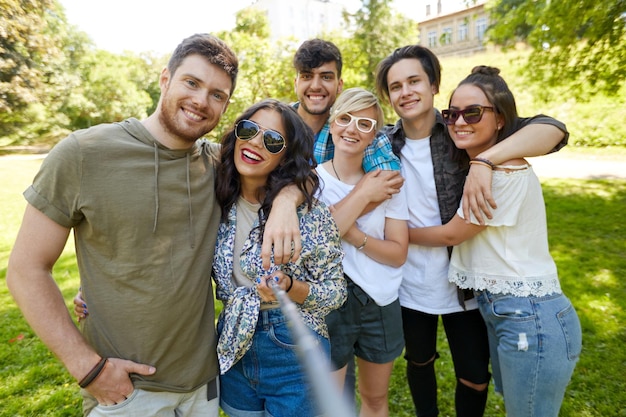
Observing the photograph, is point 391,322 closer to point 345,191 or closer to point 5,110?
point 345,191

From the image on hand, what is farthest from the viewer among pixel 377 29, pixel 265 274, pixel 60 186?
pixel 377 29

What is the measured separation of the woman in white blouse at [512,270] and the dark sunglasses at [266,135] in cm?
103

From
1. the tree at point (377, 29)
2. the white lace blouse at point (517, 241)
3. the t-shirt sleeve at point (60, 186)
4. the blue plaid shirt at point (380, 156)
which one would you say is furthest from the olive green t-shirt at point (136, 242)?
the tree at point (377, 29)

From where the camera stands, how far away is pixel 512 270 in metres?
2.14

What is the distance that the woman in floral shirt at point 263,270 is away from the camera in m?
1.88

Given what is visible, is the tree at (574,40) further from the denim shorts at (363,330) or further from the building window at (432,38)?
the building window at (432,38)

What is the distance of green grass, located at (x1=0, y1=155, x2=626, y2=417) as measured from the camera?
3.80 metres

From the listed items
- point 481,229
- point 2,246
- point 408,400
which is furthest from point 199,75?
point 2,246

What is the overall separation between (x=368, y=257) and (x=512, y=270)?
771mm

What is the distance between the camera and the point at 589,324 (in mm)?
4992

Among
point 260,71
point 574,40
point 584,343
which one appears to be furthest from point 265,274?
point 260,71

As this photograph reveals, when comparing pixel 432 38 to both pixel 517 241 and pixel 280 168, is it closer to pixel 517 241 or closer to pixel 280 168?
pixel 517 241

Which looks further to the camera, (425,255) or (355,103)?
(425,255)

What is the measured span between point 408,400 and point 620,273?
4.76 meters
